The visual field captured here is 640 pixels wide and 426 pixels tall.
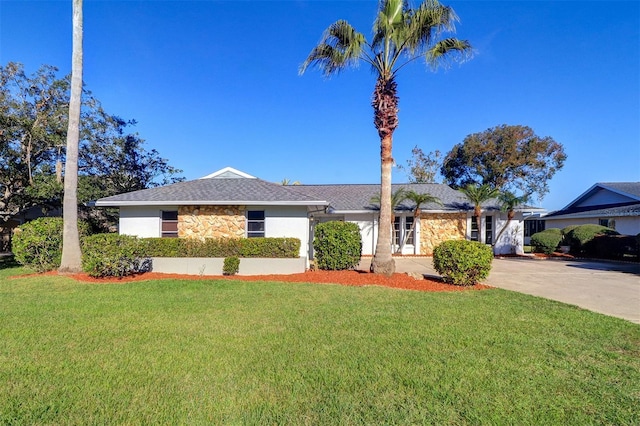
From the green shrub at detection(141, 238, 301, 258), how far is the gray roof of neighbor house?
1.42 m

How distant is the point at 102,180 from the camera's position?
755 inches

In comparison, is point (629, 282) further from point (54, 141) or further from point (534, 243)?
point (54, 141)

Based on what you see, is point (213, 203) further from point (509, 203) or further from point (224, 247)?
point (509, 203)

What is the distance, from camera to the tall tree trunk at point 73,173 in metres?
11.4

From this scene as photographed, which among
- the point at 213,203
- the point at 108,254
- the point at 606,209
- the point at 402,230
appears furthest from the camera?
the point at 606,209

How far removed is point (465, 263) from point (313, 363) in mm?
6695

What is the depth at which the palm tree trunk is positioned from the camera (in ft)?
35.4

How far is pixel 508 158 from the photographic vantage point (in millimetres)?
32250

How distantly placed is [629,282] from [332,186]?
16.3 meters

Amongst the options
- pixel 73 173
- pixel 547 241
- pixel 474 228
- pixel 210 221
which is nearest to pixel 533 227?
pixel 547 241

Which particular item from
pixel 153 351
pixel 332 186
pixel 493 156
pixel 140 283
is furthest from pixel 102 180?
pixel 493 156

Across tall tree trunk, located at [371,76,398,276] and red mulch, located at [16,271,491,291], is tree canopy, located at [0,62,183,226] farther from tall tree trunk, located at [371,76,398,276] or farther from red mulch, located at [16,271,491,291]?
tall tree trunk, located at [371,76,398,276]

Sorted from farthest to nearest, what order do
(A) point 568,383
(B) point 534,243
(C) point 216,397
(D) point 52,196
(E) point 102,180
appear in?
(B) point 534,243, (E) point 102,180, (D) point 52,196, (A) point 568,383, (C) point 216,397

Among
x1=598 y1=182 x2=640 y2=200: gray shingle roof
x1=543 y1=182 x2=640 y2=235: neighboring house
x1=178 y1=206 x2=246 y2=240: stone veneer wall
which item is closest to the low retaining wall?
x1=178 y1=206 x2=246 y2=240: stone veneer wall
